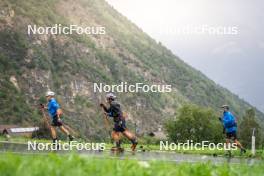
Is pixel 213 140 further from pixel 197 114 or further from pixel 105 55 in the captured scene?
pixel 105 55

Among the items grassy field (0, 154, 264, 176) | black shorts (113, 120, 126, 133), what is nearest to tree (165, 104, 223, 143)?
black shorts (113, 120, 126, 133)

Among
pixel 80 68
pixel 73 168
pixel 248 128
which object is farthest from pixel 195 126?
pixel 73 168

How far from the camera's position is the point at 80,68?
14475 cm

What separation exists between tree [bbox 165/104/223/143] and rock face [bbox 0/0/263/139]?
27.5 m

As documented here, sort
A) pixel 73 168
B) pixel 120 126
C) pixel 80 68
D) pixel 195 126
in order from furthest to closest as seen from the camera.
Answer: pixel 80 68 < pixel 195 126 < pixel 120 126 < pixel 73 168

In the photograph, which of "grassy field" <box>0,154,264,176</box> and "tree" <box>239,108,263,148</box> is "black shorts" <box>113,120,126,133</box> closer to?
"grassy field" <box>0,154,264,176</box>

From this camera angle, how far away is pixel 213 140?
91.6 meters

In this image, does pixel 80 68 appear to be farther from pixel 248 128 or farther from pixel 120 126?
pixel 120 126

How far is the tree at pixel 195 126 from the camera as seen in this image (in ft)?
307

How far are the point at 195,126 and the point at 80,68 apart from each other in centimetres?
5565

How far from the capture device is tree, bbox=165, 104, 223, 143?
93438mm

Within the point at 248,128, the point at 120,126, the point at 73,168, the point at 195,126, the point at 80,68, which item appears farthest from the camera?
the point at 80,68

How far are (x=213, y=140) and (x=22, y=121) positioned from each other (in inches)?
1482

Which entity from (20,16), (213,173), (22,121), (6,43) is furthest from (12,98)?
(213,173)
